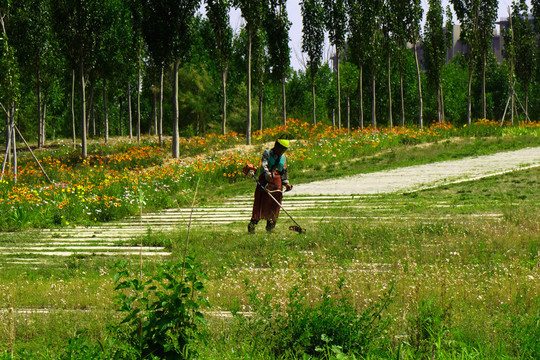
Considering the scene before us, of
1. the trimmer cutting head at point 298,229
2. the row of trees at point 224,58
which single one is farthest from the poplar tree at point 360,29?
the trimmer cutting head at point 298,229

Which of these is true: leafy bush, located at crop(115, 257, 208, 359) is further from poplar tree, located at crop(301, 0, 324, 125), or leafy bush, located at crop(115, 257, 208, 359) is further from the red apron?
poplar tree, located at crop(301, 0, 324, 125)

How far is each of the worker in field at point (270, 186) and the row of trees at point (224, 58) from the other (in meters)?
8.90

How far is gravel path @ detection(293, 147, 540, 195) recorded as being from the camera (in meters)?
15.4

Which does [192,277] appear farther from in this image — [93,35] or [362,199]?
[93,35]

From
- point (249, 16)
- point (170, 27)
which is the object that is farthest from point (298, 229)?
point (249, 16)

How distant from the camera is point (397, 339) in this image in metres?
4.36

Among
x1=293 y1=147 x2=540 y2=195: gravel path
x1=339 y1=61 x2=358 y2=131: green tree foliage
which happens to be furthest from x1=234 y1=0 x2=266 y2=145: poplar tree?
x1=339 y1=61 x2=358 y2=131: green tree foliage

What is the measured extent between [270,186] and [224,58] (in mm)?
24248

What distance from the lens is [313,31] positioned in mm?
36562

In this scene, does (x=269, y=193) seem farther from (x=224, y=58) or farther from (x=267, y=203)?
(x=224, y=58)

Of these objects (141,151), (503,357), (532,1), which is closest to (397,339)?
(503,357)

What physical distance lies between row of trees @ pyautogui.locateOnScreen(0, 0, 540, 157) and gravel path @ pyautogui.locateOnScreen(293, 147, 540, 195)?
25.9 ft

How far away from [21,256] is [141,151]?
15.8m

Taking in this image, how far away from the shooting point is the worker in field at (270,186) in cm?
997
